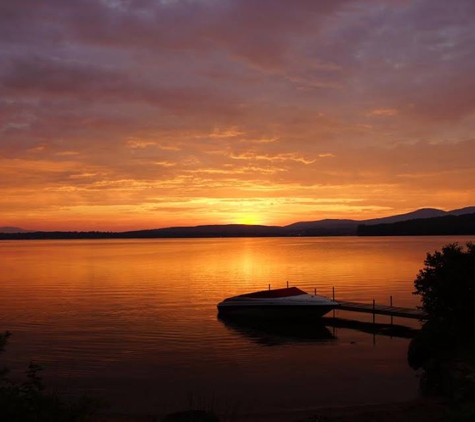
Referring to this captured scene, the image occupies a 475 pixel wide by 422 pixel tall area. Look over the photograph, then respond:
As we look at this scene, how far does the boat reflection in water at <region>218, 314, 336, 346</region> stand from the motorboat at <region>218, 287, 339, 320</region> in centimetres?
46

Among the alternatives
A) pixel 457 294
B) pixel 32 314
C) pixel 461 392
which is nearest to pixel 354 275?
pixel 32 314

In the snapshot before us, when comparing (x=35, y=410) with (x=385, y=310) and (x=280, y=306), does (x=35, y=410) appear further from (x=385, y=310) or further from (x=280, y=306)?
(x=385, y=310)

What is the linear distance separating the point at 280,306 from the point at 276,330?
2.80 meters

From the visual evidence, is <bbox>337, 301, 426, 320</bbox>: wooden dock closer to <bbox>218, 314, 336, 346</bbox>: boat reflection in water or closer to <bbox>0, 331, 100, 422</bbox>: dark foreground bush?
<bbox>218, 314, 336, 346</bbox>: boat reflection in water

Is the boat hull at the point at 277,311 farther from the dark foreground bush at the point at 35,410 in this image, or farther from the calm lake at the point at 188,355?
the dark foreground bush at the point at 35,410

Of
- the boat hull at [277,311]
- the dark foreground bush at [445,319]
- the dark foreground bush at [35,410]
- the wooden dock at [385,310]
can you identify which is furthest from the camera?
the boat hull at [277,311]

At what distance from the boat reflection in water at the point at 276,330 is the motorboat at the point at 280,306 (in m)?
0.46

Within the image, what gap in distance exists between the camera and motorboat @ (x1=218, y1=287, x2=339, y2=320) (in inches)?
1495

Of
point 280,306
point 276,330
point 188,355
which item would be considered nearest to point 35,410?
point 188,355

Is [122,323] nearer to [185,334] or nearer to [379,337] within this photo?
[185,334]

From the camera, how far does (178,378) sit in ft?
75.6

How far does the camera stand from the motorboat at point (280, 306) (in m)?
38.0

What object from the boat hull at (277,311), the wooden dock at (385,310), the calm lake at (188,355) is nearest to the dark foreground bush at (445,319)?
the calm lake at (188,355)

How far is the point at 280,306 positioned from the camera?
3866 cm
